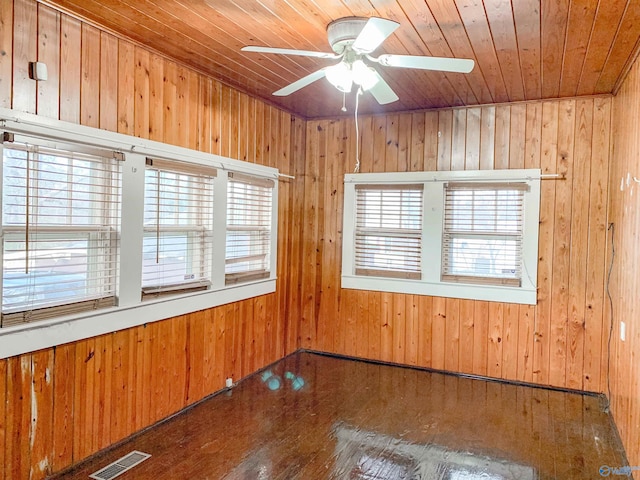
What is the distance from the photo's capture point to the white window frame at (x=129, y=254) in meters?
A: 2.28

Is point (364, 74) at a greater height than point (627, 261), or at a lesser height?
greater

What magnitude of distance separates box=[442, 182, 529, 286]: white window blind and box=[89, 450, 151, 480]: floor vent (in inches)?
114

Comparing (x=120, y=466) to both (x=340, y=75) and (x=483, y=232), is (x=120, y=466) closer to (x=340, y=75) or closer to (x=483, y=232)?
(x=340, y=75)

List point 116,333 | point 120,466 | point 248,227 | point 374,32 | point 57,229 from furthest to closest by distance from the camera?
point 248,227 → point 116,333 → point 120,466 → point 57,229 → point 374,32

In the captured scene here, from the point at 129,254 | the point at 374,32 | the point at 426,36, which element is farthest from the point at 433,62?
the point at 129,254

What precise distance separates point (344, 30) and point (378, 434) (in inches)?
99.8

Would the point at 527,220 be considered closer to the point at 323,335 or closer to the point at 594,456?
the point at 594,456

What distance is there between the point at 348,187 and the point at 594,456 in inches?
118

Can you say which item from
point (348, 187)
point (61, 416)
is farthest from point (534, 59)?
point (61, 416)

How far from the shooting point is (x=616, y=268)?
3.41 metres

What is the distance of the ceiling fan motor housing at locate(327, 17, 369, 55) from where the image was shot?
2404mm

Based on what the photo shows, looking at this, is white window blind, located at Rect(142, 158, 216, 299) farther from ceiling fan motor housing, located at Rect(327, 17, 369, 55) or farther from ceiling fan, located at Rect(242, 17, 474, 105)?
ceiling fan motor housing, located at Rect(327, 17, 369, 55)

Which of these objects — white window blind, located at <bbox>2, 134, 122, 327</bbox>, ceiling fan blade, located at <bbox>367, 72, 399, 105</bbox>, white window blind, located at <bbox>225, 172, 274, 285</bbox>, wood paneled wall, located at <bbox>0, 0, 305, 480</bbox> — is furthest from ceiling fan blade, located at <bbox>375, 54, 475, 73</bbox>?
white window blind, located at <bbox>225, 172, 274, 285</bbox>

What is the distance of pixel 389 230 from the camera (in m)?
Result: 4.47
